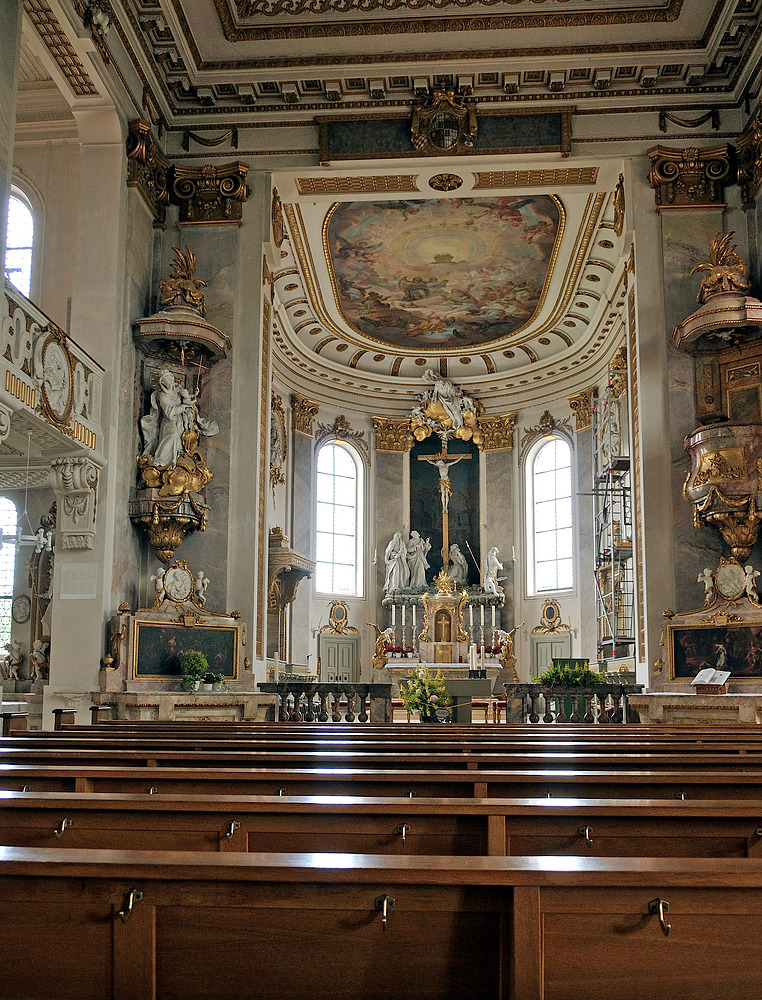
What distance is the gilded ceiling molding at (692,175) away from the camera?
46.3 ft

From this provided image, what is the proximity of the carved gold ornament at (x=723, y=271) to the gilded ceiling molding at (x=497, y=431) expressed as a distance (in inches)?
482

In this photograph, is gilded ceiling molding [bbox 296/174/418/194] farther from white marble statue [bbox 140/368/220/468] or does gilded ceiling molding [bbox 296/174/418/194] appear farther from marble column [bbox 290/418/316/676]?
marble column [bbox 290/418/316/676]

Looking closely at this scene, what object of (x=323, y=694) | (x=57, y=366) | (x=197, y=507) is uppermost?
(x=57, y=366)

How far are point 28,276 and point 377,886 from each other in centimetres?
1438

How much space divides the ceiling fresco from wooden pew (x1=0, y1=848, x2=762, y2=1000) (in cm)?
1654

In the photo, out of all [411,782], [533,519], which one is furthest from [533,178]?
[411,782]

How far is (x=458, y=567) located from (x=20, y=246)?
46.6 ft

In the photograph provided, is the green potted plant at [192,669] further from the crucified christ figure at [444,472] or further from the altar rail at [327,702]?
the crucified christ figure at [444,472]

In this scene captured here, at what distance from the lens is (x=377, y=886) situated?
199 centimetres

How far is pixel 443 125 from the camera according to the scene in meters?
14.6

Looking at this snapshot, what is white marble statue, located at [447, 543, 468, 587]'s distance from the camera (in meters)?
25.2

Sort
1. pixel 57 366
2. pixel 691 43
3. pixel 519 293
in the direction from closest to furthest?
pixel 57 366 < pixel 691 43 < pixel 519 293

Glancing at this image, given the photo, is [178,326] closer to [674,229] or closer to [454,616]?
[674,229]

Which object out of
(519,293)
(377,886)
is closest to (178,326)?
(519,293)
